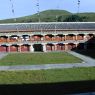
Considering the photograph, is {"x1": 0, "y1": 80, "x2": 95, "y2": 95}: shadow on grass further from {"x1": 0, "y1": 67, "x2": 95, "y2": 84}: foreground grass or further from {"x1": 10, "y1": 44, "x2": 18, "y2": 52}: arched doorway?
{"x1": 10, "y1": 44, "x2": 18, "y2": 52}: arched doorway

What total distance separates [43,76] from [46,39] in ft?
134

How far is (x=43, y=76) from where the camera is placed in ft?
105

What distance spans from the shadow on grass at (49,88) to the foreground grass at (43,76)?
6.93ft

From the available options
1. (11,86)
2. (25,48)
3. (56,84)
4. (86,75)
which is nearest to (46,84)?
(56,84)

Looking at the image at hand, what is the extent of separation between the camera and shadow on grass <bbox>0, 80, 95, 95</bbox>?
2355 centimetres

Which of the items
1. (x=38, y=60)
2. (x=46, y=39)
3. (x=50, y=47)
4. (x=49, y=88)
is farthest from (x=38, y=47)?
(x=49, y=88)

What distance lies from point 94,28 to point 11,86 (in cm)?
5064

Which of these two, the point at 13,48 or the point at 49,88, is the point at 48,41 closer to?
the point at 13,48

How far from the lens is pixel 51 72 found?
3500 cm

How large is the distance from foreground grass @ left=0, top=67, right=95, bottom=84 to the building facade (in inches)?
1378

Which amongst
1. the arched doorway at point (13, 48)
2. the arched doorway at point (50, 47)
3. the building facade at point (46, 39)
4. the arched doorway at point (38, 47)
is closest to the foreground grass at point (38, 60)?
the arched doorway at point (50, 47)

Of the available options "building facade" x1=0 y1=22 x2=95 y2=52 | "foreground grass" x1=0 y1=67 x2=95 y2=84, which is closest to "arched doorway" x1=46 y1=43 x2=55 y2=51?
"building facade" x1=0 y1=22 x2=95 y2=52

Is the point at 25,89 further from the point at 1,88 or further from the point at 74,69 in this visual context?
the point at 74,69

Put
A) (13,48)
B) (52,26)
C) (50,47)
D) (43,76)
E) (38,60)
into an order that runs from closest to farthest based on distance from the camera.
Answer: (43,76) → (38,60) → (13,48) → (50,47) → (52,26)
